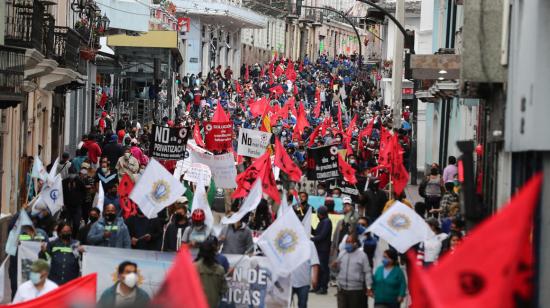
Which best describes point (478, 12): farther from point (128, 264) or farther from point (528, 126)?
point (128, 264)

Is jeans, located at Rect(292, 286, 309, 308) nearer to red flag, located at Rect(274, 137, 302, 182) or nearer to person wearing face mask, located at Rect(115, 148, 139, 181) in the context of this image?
red flag, located at Rect(274, 137, 302, 182)

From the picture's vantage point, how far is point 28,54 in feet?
84.2

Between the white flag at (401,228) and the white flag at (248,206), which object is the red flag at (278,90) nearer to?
the white flag at (248,206)

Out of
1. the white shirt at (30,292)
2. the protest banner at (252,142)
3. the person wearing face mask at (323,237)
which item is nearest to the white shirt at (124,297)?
the white shirt at (30,292)

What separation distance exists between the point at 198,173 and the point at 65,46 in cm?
814

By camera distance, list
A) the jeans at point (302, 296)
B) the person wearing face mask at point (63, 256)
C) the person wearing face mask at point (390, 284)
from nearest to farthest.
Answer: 1. the person wearing face mask at point (390, 284)
2. the person wearing face mask at point (63, 256)
3. the jeans at point (302, 296)

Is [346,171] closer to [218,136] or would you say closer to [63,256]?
[218,136]

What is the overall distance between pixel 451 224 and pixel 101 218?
3999mm

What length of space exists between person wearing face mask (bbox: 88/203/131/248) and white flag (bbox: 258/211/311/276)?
2.22 metres

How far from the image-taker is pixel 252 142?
2812 cm

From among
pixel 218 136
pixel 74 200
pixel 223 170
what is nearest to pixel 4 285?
pixel 74 200

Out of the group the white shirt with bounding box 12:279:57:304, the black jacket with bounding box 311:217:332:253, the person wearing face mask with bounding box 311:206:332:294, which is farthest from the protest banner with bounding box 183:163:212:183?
the white shirt with bounding box 12:279:57:304

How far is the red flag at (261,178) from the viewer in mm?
22219

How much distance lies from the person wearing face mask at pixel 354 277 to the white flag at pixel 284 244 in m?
0.43
